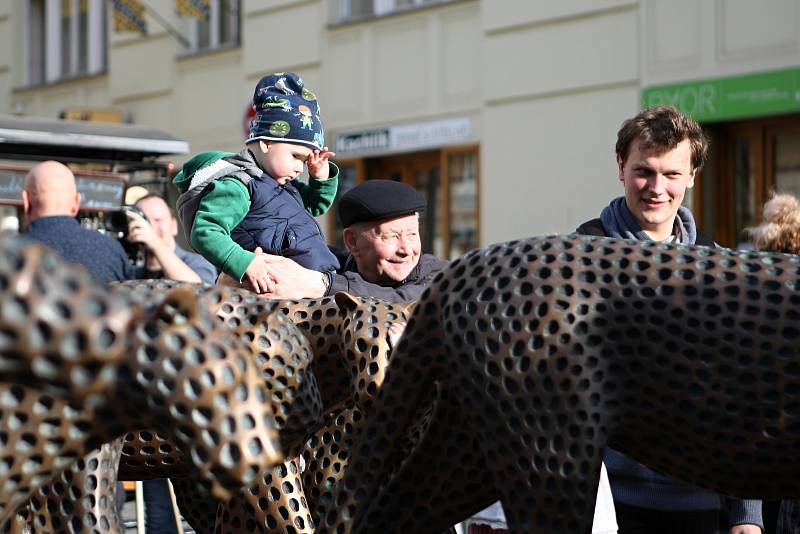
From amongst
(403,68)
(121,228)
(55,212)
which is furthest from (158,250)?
(403,68)

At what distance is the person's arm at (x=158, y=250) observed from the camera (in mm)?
5598

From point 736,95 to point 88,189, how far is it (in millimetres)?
5175

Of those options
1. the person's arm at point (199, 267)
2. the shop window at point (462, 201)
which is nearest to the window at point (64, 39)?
the shop window at point (462, 201)

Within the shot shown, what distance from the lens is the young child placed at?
135 inches

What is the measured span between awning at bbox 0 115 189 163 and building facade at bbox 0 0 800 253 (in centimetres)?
407

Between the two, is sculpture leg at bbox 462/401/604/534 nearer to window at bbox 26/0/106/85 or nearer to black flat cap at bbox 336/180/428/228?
black flat cap at bbox 336/180/428/228

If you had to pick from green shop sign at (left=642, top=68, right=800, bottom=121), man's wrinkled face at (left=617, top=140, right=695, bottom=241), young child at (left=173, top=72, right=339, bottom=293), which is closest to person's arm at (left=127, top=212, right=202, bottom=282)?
young child at (left=173, top=72, right=339, bottom=293)

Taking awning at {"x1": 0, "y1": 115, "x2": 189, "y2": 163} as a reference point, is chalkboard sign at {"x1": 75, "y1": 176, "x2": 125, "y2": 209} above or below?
below

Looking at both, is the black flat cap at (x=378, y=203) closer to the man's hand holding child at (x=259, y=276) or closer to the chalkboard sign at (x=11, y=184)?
the man's hand holding child at (x=259, y=276)

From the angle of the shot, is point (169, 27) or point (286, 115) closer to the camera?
point (286, 115)

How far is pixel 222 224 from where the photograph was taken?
339 centimetres

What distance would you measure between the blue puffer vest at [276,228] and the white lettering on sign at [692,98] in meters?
7.51

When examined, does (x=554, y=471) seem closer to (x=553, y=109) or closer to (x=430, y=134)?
(x=553, y=109)

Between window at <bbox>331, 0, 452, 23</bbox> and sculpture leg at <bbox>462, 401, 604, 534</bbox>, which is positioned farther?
window at <bbox>331, 0, 452, 23</bbox>
